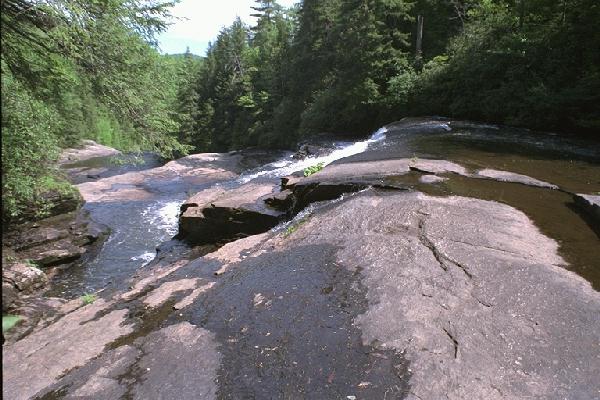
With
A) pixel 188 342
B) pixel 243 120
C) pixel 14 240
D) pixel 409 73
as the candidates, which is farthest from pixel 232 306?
pixel 243 120

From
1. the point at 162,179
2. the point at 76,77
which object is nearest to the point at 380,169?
the point at 76,77

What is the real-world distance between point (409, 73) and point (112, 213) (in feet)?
53.3

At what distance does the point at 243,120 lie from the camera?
143ft

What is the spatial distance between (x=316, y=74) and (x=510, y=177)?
87.2 feet

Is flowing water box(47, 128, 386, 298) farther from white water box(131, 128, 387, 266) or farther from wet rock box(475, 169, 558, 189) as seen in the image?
wet rock box(475, 169, 558, 189)

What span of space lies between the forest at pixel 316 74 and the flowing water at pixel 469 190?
7.07 ft

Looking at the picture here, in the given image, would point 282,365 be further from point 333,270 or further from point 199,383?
point 333,270

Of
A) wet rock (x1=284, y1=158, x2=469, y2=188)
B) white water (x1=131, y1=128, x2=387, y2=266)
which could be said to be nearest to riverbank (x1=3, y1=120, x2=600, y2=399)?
wet rock (x1=284, y1=158, x2=469, y2=188)

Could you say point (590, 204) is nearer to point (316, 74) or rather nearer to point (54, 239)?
point (54, 239)

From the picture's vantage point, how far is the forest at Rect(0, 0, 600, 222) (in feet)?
22.5

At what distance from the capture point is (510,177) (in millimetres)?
8023

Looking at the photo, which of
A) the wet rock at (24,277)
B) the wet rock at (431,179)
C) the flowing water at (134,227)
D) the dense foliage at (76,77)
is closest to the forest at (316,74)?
the dense foliage at (76,77)

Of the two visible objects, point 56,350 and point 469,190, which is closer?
point 56,350

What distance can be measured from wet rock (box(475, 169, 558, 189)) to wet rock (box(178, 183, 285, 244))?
4303 mm
